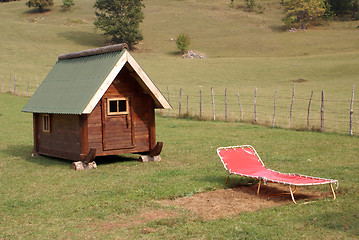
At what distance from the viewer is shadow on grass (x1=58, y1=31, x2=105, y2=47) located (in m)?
83.2

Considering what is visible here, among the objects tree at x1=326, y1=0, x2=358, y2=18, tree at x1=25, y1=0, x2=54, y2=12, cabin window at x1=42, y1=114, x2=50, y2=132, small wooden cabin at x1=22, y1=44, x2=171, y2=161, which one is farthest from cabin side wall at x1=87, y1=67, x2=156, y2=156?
tree at x1=25, y1=0, x2=54, y2=12

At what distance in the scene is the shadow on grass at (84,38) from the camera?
83194 mm

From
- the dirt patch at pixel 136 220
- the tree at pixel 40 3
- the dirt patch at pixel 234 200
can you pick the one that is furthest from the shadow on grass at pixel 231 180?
the tree at pixel 40 3

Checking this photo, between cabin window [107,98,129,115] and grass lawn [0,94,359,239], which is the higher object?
cabin window [107,98,129,115]

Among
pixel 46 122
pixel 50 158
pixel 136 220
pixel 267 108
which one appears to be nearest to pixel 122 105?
pixel 46 122

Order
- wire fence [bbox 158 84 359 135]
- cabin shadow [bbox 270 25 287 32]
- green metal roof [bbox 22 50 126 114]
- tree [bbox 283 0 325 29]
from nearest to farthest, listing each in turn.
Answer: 1. green metal roof [bbox 22 50 126 114]
2. wire fence [bbox 158 84 359 135]
3. tree [bbox 283 0 325 29]
4. cabin shadow [bbox 270 25 287 32]

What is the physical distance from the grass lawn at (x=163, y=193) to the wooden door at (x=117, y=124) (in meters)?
0.74

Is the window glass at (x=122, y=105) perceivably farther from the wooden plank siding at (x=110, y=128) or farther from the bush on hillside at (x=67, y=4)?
the bush on hillside at (x=67, y=4)

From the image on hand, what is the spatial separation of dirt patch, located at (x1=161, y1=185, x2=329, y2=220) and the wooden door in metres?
4.95

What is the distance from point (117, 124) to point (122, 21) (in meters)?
69.3

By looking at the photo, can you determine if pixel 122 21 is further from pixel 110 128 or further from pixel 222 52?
pixel 110 128

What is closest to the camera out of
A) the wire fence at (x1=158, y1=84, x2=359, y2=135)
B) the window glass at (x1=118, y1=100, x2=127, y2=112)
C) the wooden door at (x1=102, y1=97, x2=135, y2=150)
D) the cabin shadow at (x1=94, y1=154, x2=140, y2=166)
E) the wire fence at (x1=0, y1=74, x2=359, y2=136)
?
the wooden door at (x1=102, y1=97, x2=135, y2=150)

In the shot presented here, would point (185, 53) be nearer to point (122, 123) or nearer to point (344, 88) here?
point (344, 88)

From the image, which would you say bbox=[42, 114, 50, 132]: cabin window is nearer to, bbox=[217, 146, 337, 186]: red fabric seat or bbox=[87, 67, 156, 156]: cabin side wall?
bbox=[87, 67, 156, 156]: cabin side wall
